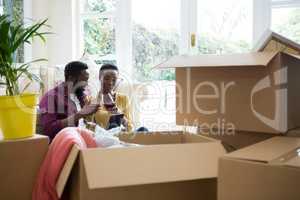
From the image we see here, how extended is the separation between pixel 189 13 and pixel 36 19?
158cm

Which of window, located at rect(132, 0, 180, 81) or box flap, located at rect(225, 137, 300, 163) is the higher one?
window, located at rect(132, 0, 180, 81)

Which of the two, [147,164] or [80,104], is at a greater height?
[80,104]

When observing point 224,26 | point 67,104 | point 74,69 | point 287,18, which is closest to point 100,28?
point 224,26

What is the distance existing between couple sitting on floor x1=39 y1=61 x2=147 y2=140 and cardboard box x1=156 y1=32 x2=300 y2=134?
63 cm

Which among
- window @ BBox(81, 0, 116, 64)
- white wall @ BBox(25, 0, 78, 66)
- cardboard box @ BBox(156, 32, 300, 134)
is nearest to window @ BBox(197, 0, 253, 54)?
window @ BBox(81, 0, 116, 64)

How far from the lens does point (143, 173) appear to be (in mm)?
1203

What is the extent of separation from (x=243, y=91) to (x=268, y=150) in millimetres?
405

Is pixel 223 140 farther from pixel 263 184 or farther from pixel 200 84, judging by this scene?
→ pixel 263 184

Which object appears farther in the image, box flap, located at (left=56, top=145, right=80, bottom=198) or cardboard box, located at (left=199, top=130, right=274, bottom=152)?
cardboard box, located at (left=199, top=130, right=274, bottom=152)

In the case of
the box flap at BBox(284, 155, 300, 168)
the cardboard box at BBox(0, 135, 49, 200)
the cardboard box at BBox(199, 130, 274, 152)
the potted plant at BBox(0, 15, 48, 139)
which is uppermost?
the potted plant at BBox(0, 15, 48, 139)

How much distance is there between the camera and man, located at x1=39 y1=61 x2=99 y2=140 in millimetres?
2197

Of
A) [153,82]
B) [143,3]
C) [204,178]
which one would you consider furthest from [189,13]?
[204,178]

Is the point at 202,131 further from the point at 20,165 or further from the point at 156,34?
the point at 156,34

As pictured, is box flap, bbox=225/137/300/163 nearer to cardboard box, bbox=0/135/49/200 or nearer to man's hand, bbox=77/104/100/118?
cardboard box, bbox=0/135/49/200
